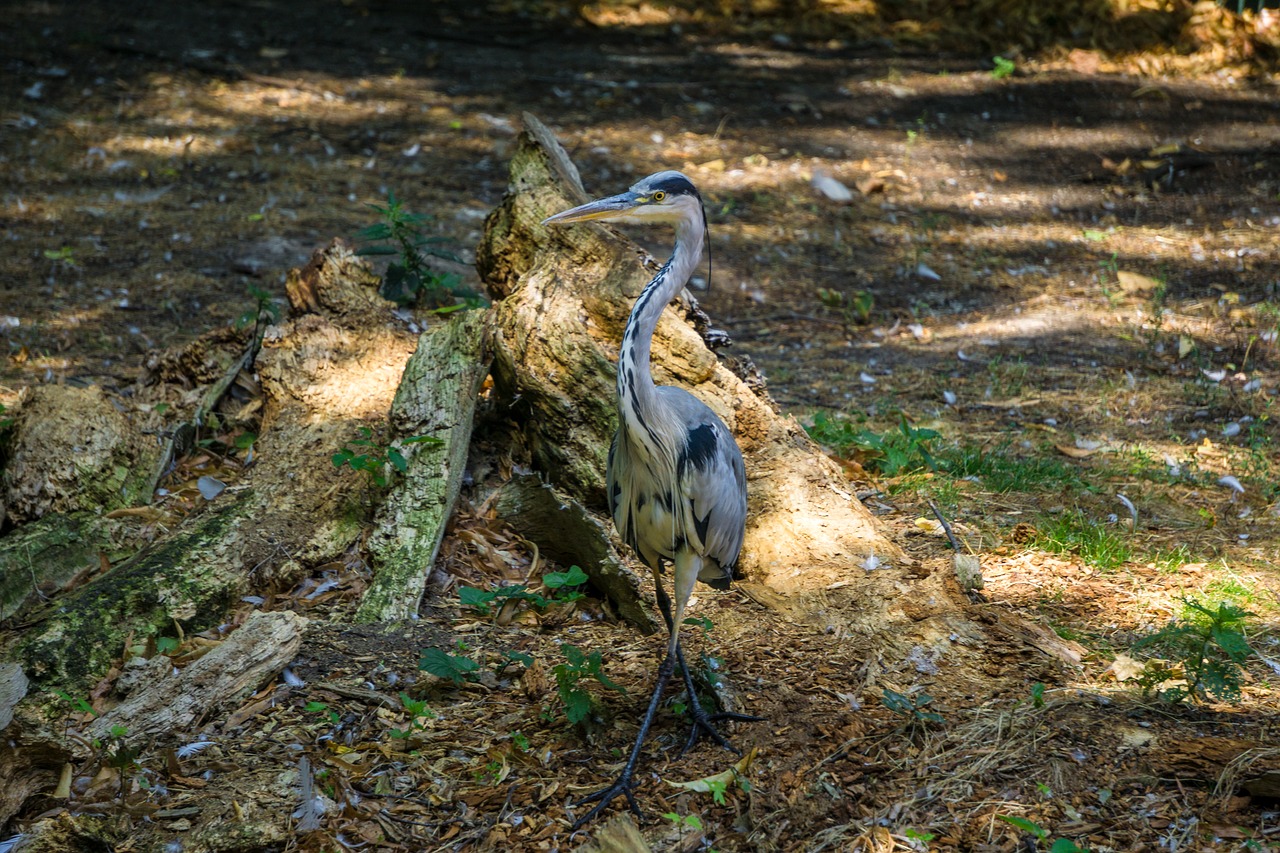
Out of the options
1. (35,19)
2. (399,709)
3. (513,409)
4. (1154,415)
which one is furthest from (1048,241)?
(35,19)

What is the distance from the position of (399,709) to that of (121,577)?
4.10 ft

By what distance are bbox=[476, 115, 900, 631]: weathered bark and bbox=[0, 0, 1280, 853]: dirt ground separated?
0.36 meters

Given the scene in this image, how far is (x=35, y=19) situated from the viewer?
1168 centimetres

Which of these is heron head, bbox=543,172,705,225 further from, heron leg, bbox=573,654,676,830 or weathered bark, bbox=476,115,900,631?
heron leg, bbox=573,654,676,830

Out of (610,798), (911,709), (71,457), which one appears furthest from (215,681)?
(911,709)

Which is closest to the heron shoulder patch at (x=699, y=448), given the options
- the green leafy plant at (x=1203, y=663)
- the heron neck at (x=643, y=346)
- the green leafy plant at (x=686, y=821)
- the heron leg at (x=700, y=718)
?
the heron neck at (x=643, y=346)

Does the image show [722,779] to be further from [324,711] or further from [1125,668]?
[1125,668]

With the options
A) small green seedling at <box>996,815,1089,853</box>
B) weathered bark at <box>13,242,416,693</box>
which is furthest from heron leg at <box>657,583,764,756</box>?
weathered bark at <box>13,242,416,693</box>

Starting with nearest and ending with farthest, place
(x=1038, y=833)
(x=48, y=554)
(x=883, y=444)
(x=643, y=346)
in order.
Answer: (x=1038, y=833)
(x=643, y=346)
(x=48, y=554)
(x=883, y=444)

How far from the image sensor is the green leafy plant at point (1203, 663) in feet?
10.5

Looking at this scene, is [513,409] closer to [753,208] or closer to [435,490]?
[435,490]

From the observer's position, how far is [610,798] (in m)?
3.20

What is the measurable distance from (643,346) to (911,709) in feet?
4.70

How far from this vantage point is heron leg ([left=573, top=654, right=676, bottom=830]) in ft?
10.3
